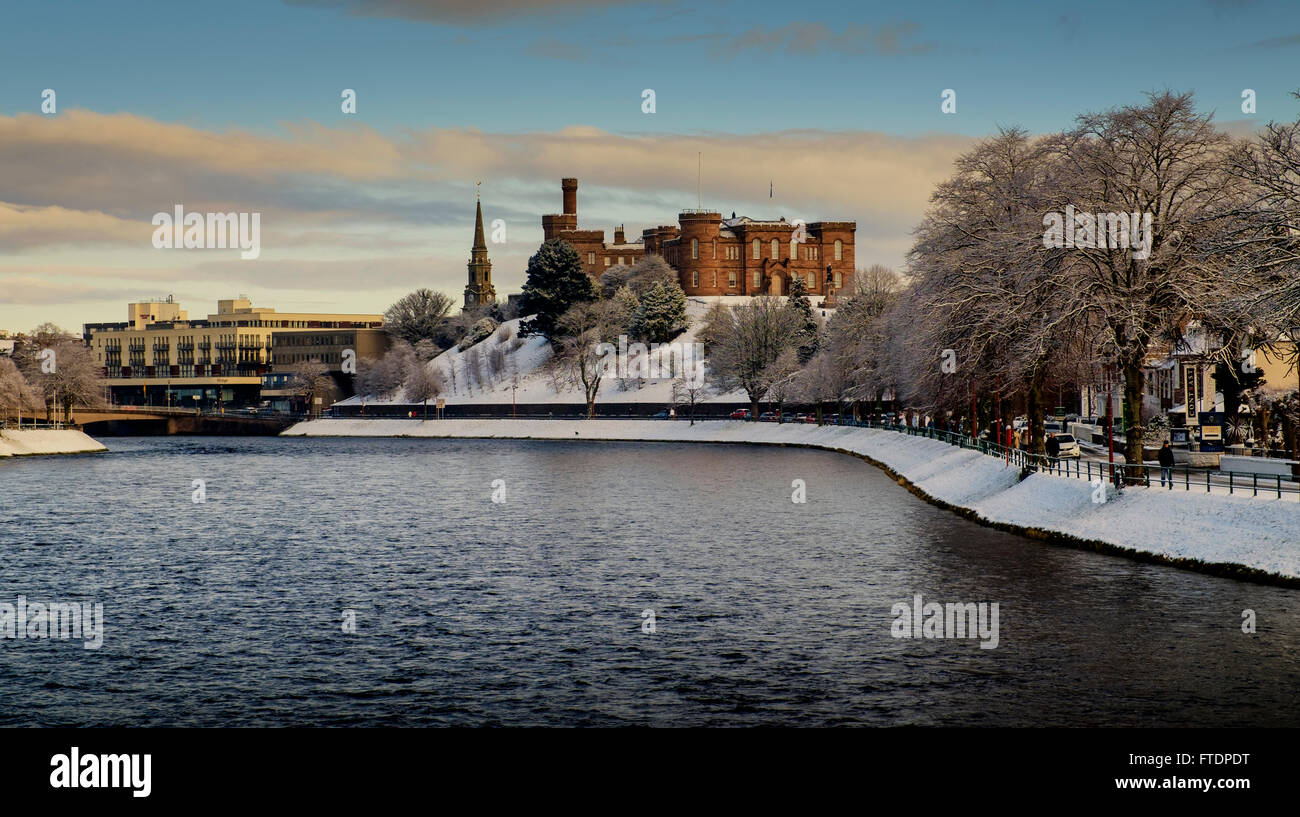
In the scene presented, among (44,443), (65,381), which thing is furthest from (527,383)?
(44,443)

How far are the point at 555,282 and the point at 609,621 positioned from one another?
5966 inches

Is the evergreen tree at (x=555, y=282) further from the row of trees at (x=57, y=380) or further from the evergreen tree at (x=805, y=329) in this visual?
the row of trees at (x=57, y=380)

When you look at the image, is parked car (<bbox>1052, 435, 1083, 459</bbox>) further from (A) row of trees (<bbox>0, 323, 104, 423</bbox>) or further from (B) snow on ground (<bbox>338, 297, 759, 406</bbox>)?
(A) row of trees (<bbox>0, 323, 104, 423</bbox>)

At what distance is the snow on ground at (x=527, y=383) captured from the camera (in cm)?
16896

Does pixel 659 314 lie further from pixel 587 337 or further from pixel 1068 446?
pixel 1068 446

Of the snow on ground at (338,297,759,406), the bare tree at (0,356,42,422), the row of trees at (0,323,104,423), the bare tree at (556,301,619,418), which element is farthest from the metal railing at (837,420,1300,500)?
the bare tree at (556,301,619,418)

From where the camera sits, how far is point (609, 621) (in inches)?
1189

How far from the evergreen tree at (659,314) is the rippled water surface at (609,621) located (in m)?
123

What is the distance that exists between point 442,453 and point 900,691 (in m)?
95.5

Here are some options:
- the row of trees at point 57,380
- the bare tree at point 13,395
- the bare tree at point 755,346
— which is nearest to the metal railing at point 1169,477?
the bare tree at point 755,346

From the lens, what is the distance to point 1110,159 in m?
44.9

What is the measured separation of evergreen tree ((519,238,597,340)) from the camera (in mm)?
178000

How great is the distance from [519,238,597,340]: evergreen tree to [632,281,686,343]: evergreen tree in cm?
778
